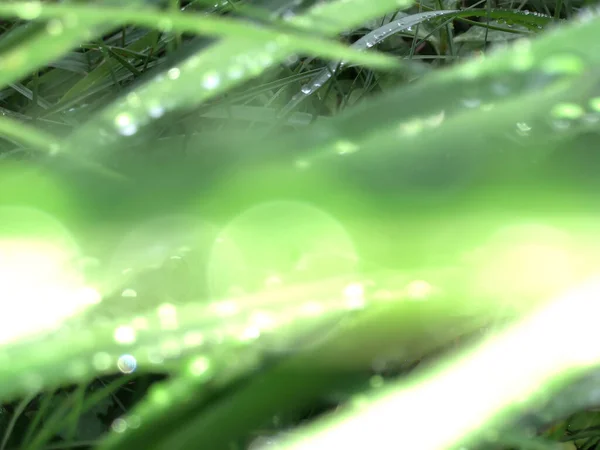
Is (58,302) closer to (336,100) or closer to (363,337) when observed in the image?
(363,337)

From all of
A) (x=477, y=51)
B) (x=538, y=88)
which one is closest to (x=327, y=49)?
(x=538, y=88)

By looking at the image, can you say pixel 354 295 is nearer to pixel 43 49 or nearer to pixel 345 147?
pixel 345 147

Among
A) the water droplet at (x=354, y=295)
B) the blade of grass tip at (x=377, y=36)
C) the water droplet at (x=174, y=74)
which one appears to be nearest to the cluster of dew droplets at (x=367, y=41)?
the blade of grass tip at (x=377, y=36)

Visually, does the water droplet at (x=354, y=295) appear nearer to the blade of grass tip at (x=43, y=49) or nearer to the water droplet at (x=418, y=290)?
the water droplet at (x=418, y=290)

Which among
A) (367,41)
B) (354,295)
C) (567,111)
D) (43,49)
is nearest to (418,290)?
Answer: (354,295)

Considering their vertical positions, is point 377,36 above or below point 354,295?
above

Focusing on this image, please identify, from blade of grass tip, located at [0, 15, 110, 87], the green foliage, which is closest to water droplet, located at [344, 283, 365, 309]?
the green foliage

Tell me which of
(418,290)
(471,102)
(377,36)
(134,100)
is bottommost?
(418,290)
